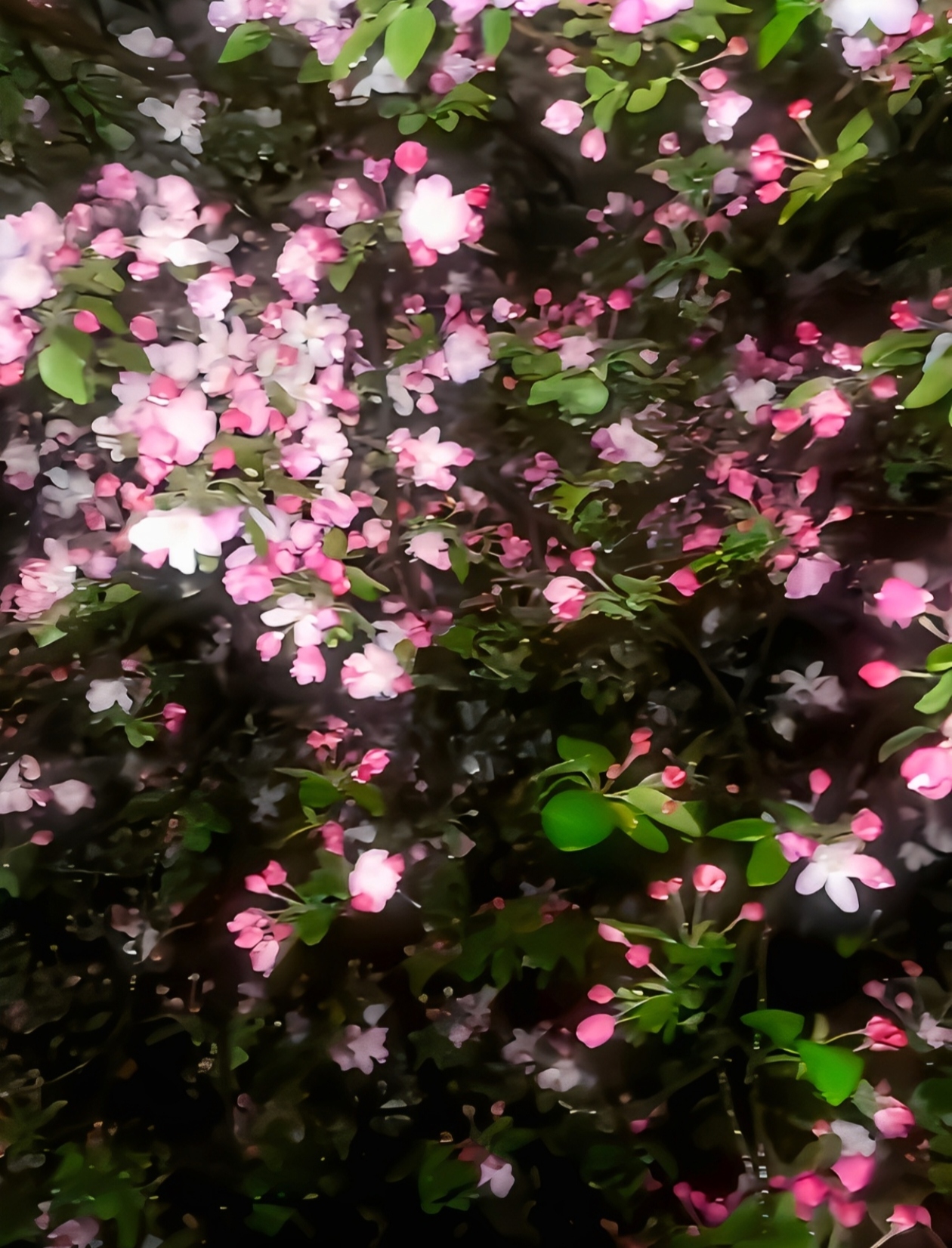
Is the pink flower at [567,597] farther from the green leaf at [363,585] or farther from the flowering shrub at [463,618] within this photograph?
the green leaf at [363,585]

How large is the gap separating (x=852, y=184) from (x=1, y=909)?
110 cm

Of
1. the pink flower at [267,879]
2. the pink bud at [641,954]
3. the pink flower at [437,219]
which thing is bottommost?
the pink bud at [641,954]

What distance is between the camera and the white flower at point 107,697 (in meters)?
0.79

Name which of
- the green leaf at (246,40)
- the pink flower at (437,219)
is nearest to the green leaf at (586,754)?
the pink flower at (437,219)

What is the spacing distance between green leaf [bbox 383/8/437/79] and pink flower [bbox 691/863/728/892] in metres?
0.81

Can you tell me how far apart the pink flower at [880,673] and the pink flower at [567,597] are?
0.28 meters

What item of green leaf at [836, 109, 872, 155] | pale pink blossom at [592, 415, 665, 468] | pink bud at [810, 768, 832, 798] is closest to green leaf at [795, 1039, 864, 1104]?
pink bud at [810, 768, 832, 798]

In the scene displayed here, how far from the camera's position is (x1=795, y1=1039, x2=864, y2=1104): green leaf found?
70 cm

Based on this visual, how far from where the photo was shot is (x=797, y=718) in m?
0.76

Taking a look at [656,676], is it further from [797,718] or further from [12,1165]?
[12,1165]

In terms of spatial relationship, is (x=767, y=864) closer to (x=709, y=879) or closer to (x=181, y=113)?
(x=709, y=879)

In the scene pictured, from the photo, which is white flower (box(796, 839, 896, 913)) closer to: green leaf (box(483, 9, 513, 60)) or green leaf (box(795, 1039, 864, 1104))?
green leaf (box(795, 1039, 864, 1104))

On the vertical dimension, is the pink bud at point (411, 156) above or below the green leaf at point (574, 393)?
above

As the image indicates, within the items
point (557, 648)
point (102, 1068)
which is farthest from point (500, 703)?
point (102, 1068)
